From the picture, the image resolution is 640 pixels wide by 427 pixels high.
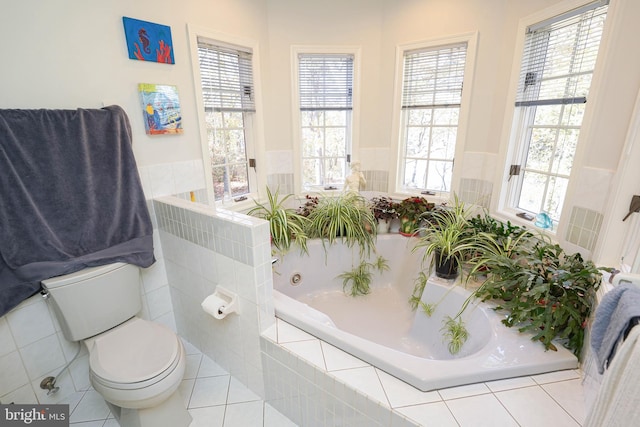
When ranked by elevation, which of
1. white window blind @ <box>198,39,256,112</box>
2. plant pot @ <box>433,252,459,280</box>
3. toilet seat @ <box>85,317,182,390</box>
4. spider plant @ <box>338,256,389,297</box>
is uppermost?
white window blind @ <box>198,39,256,112</box>

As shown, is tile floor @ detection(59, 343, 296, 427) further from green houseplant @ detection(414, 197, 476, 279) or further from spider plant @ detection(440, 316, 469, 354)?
green houseplant @ detection(414, 197, 476, 279)

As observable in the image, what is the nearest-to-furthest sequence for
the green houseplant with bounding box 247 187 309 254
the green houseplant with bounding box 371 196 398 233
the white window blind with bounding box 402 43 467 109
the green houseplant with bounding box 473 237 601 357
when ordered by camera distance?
the green houseplant with bounding box 473 237 601 357
the green houseplant with bounding box 247 187 309 254
the white window blind with bounding box 402 43 467 109
the green houseplant with bounding box 371 196 398 233

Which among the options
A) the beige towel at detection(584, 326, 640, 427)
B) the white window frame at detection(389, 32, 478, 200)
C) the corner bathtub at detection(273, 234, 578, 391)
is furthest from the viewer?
the white window frame at detection(389, 32, 478, 200)

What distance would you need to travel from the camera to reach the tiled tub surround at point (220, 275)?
1474 mm

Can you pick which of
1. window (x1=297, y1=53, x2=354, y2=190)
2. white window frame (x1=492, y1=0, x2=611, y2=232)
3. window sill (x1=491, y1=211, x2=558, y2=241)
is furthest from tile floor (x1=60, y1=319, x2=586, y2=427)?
window (x1=297, y1=53, x2=354, y2=190)

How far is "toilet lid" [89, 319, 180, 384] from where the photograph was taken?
1338 mm

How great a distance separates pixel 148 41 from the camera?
1.79 m

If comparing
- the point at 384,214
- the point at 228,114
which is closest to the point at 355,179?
the point at 384,214

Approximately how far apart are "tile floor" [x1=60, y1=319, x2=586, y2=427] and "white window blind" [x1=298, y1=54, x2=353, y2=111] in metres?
2.19

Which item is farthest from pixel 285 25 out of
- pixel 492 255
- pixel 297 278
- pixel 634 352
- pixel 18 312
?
pixel 634 352

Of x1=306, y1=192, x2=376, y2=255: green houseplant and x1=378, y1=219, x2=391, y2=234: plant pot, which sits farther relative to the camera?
x1=378, y1=219, x2=391, y2=234: plant pot

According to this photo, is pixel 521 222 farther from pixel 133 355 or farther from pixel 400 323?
pixel 133 355

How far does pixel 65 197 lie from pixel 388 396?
5.88 ft

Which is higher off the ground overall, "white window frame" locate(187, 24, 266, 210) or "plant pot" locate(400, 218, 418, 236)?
"white window frame" locate(187, 24, 266, 210)
